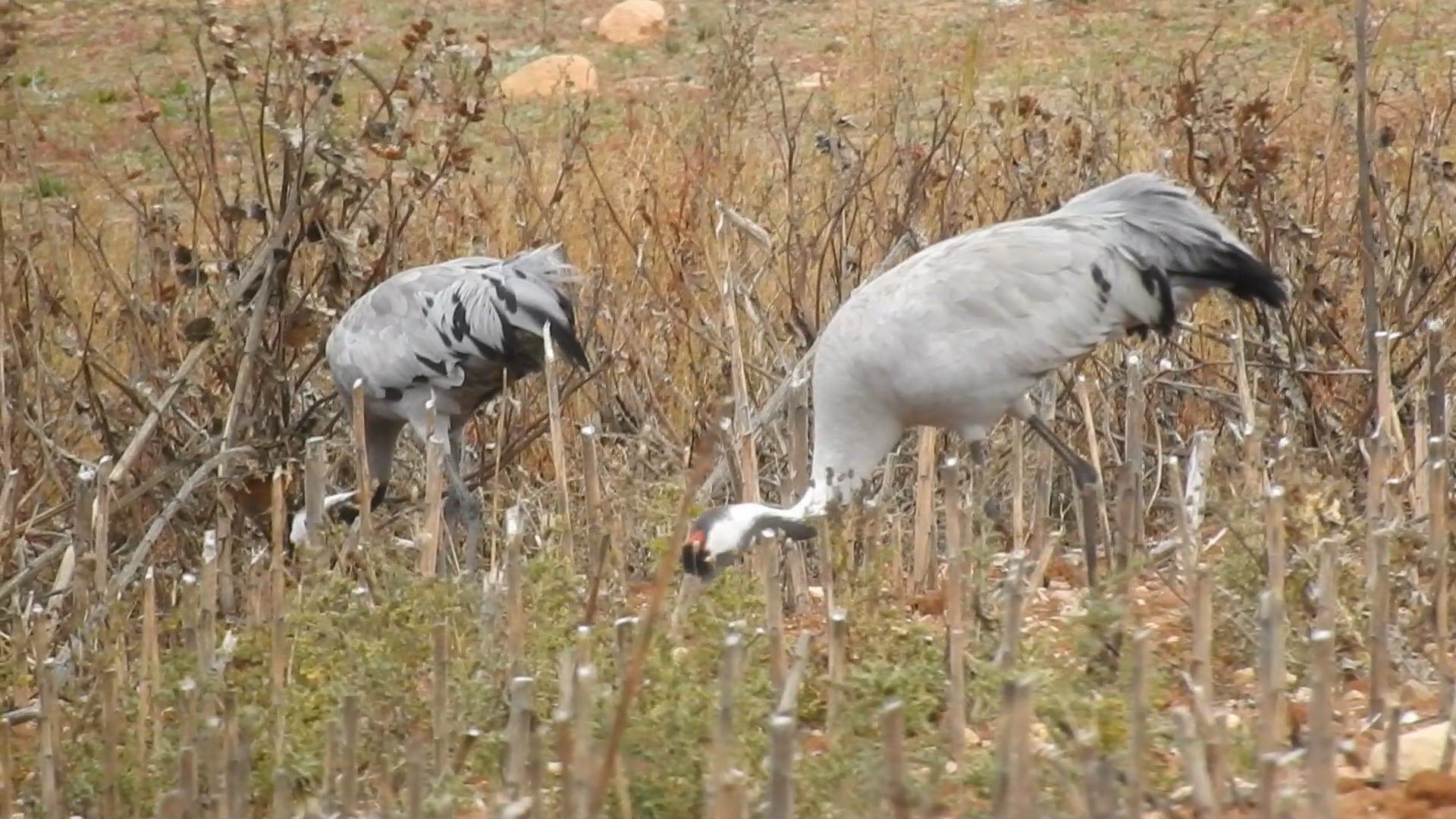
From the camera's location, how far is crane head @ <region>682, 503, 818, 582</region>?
4.67 meters

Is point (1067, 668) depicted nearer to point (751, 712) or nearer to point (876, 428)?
point (751, 712)

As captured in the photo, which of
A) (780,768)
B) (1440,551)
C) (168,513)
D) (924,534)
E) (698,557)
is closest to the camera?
(780,768)

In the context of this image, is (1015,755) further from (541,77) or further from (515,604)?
(541,77)

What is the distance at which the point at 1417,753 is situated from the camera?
135 inches

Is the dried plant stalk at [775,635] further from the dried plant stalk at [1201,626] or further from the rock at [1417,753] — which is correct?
the rock at [1417,753]

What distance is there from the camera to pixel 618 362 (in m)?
6.42

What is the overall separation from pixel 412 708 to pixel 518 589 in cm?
30

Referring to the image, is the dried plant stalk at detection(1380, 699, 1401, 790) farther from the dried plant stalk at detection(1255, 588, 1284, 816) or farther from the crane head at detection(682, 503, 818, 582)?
the crane head at detection(682, 503, 818, 582)

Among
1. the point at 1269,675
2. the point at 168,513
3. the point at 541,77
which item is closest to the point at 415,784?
the point at 1269,675

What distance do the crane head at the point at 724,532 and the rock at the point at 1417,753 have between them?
1.61 m

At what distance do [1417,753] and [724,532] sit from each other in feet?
5.74

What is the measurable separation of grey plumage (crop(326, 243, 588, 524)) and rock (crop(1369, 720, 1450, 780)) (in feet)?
10.1

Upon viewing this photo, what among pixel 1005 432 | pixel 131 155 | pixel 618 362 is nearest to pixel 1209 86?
pixel 1005 432

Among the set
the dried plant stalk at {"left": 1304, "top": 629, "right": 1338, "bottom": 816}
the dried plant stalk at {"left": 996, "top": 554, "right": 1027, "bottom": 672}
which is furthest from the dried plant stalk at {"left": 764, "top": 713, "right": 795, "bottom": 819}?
the dried plant stalk at {"left": 996, "top": 554, "right": 1027, "bottom": 672}
